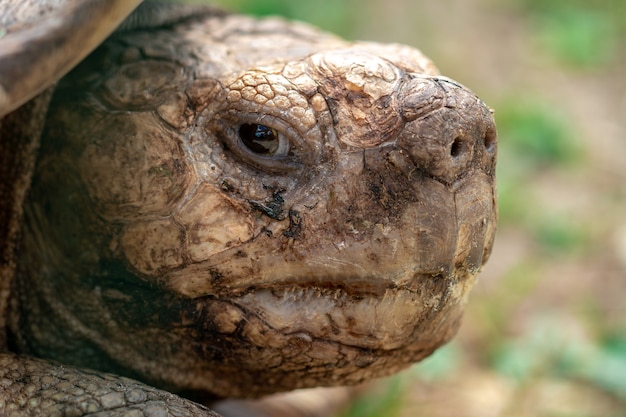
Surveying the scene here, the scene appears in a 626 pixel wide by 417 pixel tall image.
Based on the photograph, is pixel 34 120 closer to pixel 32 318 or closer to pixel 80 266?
pixel 80 266

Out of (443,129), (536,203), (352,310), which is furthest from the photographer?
(536,203)

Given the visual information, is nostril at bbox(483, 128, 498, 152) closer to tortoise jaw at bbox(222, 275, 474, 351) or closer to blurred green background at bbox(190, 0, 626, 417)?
tortoise jaw at bbox(222, 275, 474, 351)

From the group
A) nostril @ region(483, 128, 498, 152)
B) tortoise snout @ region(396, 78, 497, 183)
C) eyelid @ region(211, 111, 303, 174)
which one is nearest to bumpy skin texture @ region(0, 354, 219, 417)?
eyelid @ region(211, 111, 303, 174)

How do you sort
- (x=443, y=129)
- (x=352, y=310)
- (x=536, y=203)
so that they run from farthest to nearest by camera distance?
(x=536, y=203) → (x=352, y=310) → (x=443, y=129)

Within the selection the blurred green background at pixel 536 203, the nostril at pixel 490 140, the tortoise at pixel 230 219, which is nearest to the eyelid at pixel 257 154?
the tortoise at pixel 230 219

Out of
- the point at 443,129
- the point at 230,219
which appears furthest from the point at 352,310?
the point at 443,129

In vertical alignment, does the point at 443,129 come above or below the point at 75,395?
above

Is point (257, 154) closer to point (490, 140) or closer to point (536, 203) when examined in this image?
point (490, 140)

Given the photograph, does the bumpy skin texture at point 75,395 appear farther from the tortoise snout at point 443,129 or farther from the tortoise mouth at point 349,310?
the tortoise snout at point 443,129
